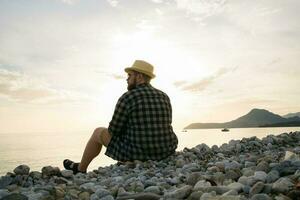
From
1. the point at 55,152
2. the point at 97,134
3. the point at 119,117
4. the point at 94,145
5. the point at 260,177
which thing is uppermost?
the point at 119,117

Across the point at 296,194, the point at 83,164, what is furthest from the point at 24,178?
the point at 296,194

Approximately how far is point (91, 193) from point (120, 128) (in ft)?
9.14

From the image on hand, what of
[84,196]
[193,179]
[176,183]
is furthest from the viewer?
[176,183]

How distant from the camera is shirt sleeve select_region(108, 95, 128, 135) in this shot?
7.19 metres

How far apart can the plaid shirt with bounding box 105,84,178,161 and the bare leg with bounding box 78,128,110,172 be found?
0.11 meters

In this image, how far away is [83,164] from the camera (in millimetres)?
7234

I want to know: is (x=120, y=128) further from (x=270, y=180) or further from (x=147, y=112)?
(x=270, y=180)

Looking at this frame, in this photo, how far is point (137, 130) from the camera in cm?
721

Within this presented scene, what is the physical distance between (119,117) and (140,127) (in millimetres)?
399

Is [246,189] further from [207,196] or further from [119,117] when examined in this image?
[119,117]

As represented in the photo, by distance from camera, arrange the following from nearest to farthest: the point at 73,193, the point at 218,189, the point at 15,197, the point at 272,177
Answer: the point at 218,189 < the point at 272,177 < the point at 15,197 < the point at 73,193

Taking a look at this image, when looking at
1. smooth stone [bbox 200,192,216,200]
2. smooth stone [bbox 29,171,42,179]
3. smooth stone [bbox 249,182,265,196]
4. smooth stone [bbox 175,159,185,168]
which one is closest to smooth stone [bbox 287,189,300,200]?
smooth stone [bbox 249,182,265,196]

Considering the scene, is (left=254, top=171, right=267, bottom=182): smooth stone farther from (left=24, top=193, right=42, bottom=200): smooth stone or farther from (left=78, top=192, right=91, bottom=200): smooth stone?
(left=24, top=193, right=42, bottom=200): smooth stone

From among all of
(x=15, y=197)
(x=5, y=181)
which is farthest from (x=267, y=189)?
(x=5, y=181)
